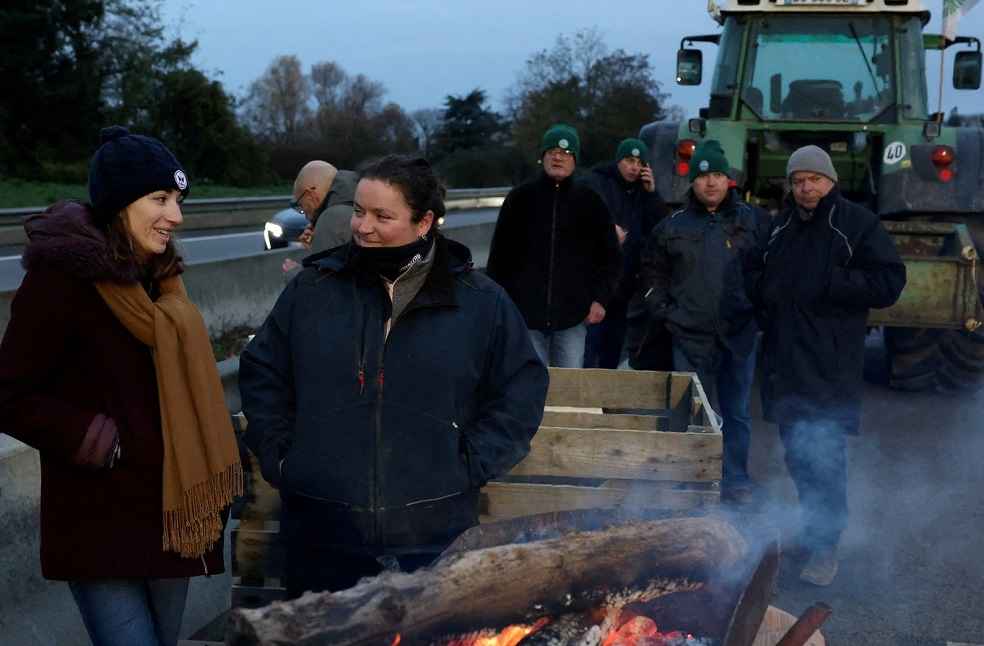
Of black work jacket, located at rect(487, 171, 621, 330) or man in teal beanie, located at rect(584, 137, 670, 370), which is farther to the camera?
man in teal beanie, located at rect(584, 137, 670, 370)

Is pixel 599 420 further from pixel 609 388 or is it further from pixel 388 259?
pixel 388 259

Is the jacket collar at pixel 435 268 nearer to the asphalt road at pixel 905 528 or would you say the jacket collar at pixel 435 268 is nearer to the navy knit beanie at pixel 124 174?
the navy knit beanie at pixel 124 174

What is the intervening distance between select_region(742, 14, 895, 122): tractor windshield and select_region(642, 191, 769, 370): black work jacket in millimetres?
4535

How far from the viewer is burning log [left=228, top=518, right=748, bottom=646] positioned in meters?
2.57

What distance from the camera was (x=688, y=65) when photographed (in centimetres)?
1127

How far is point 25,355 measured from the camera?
301 cm

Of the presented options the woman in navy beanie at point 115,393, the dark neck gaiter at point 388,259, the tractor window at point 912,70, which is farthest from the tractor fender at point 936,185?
the woman in navy beanie at point 115,393

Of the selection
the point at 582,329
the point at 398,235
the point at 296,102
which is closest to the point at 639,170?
the point at 582,329

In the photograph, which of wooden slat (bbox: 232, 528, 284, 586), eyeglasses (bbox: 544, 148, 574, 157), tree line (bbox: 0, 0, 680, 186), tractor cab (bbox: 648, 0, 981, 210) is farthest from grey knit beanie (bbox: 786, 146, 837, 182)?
tree line (bbox: 0, 0, 680, 186)

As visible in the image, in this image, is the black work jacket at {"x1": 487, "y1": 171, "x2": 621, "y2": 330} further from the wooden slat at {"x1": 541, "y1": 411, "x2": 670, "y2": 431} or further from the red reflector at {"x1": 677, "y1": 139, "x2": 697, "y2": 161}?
the red reflector at {"x1": 677, "y1": 139, "x2": 697, "y2": 161}

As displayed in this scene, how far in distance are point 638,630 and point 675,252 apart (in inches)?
146

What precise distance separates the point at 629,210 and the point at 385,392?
5.62 meters

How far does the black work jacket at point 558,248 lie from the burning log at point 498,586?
3784 mm


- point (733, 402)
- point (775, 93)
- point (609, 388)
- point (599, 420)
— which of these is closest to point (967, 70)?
point (775, 93)
